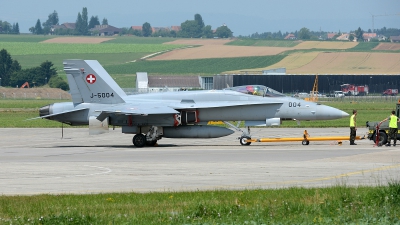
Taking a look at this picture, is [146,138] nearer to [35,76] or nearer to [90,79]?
[90,79]

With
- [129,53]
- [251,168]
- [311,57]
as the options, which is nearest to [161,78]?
[311,57]

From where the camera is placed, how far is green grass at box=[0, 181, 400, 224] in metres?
10.9

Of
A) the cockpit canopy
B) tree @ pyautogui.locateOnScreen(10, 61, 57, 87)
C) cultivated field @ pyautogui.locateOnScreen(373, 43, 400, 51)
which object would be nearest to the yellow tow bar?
the cockpit canopy

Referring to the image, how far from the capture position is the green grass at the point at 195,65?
11981cm

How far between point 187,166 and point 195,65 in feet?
349

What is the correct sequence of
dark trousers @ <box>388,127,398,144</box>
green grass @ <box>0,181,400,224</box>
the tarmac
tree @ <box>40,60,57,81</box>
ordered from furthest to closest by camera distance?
tree @ <box>40,60,57,81</box>, dark trousers @ <box>388,127,398,144</box>, the tarmac, green grass @ <box>0,181,400,224</box>

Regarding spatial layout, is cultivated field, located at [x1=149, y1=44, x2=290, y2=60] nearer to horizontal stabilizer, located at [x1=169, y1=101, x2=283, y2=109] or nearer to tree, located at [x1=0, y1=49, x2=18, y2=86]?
tree, located at [x1=0, y1=49, x2=18, y2=86]

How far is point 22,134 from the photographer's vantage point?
117 ft

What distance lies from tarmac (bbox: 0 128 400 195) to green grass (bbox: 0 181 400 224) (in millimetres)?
1311

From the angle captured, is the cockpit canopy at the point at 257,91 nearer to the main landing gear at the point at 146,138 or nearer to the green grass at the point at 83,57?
the main landing gear at the point at 146,138

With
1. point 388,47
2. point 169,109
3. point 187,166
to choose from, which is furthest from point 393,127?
point 388,47

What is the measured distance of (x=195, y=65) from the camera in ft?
412

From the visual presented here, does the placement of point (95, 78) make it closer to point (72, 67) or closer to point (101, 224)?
point (72, 67)

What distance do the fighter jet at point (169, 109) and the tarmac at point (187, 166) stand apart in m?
0.81
